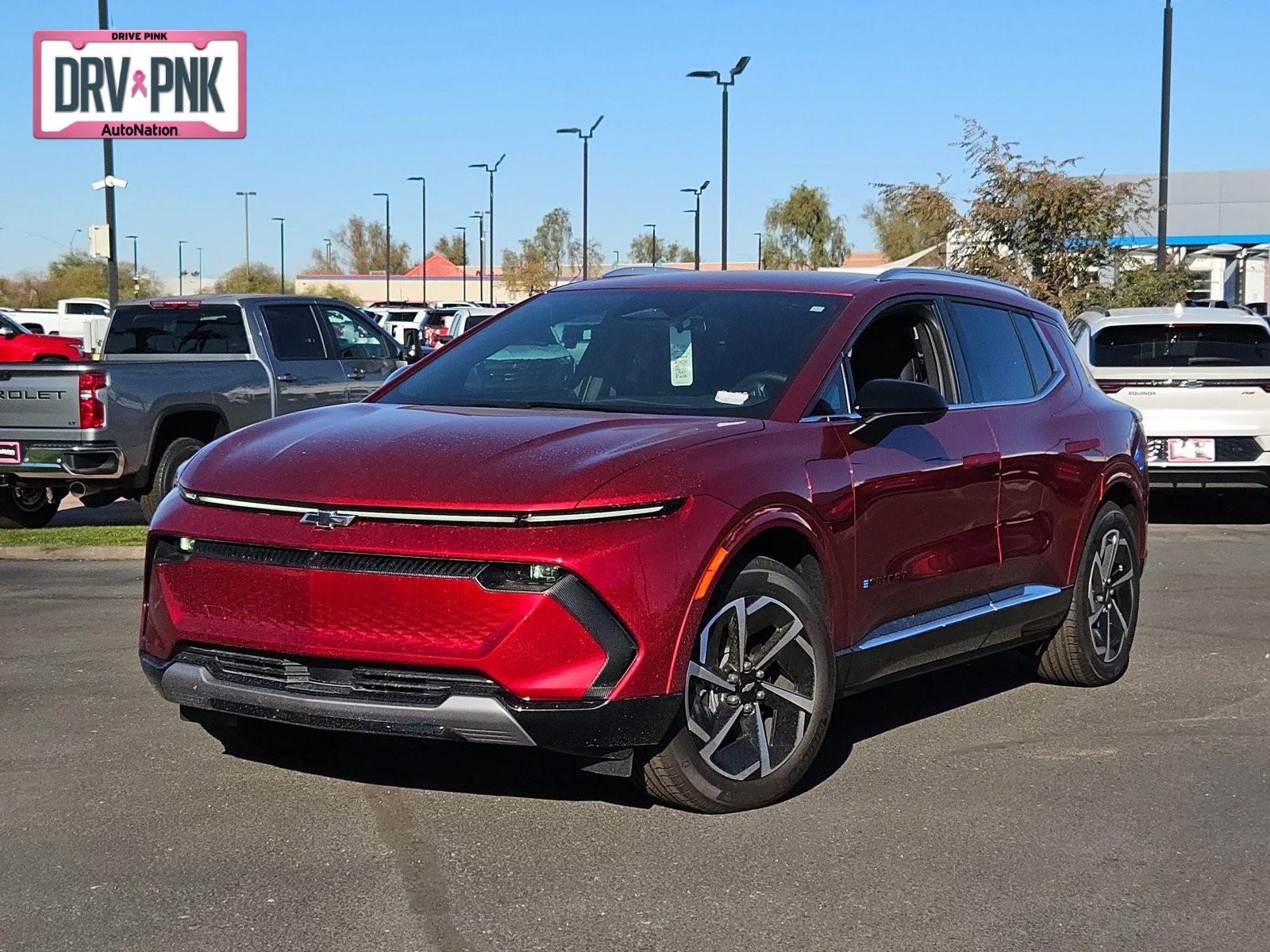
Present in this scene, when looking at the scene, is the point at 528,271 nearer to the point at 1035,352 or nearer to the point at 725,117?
the point at 725,117

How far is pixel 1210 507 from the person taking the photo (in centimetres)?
1633

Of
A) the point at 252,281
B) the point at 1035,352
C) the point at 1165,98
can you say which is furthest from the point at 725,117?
the point at 252,281

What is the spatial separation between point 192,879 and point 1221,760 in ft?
12.1

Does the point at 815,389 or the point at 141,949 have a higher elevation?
the point at 815,389

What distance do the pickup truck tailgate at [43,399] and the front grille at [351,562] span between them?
810cm

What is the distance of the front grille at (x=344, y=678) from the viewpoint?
4902 mm

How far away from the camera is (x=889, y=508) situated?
5996 mm

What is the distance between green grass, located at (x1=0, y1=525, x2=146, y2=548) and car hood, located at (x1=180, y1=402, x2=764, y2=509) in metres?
7.06

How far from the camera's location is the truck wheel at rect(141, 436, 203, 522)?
13.3 m

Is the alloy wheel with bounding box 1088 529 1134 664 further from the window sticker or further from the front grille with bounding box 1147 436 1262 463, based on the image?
the front grille with bounding box 1147 436 1262 463

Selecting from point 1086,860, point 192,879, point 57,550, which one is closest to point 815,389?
point 1086,860

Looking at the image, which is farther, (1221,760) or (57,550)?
(57,550)

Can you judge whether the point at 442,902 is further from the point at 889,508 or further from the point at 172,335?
the point at 172,335

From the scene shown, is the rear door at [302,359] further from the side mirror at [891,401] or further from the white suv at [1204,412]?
the side mirror at [891,401]
